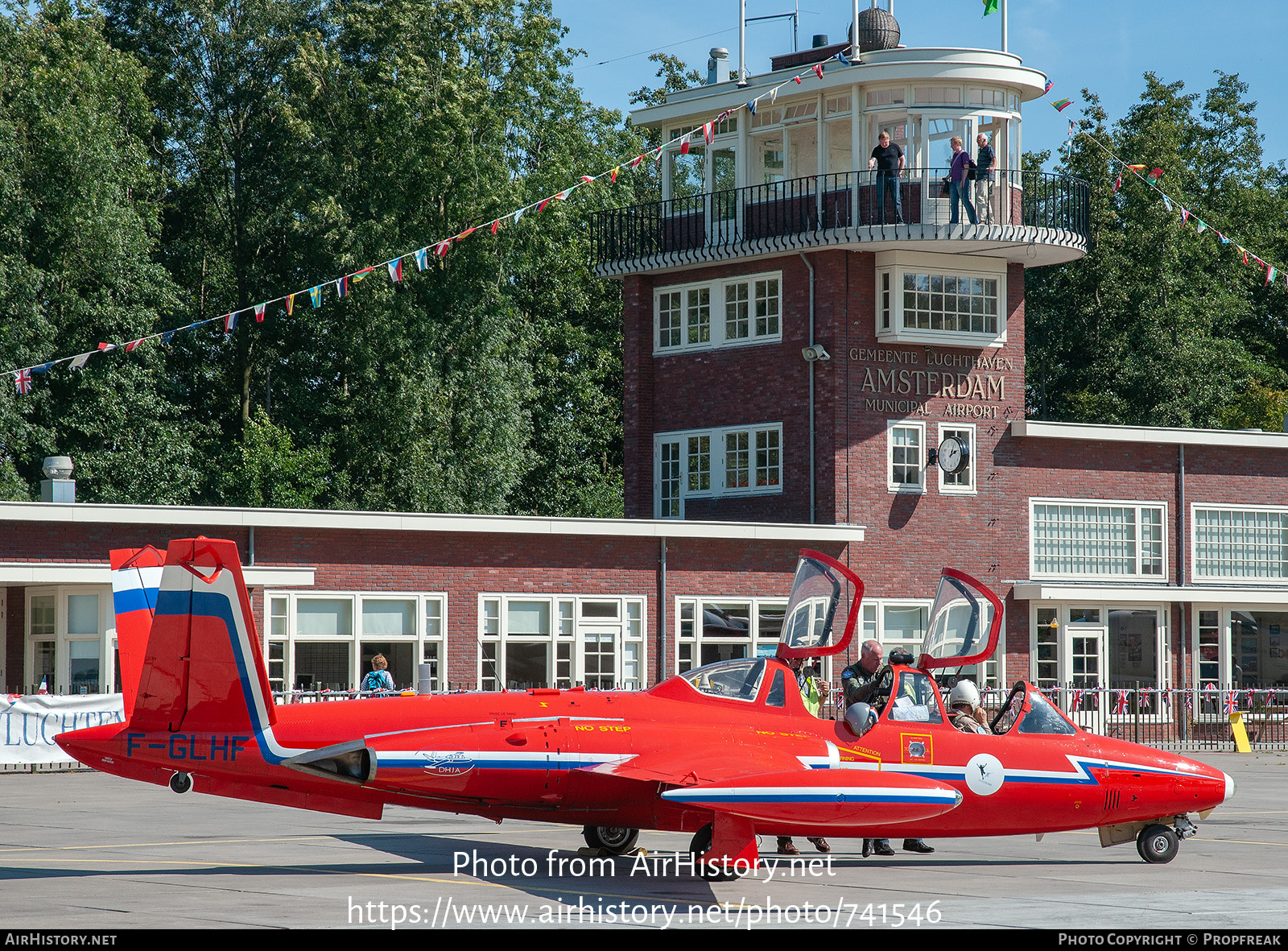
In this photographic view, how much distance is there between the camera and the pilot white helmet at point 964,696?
1627 centimetres

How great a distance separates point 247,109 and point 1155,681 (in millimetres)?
28642

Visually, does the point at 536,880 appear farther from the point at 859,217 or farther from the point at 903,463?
the point at 859,217

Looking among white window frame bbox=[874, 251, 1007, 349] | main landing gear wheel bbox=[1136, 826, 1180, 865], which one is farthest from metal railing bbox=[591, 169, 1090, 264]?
main landing gear wheel bbox=[1136, 826, 1180, 865]

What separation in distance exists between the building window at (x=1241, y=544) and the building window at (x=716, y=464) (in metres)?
A: 9.71

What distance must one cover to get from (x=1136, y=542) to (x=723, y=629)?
32.6 feet

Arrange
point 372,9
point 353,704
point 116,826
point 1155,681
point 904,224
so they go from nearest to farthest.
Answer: point 353,704 < point 116,826 < point 904,224 < point 1155,681 < point 372,9

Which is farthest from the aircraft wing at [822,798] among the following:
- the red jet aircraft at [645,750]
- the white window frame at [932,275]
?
the white window frame at [932,275]

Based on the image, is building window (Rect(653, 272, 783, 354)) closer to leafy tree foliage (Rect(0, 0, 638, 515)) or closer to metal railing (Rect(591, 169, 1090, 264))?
metal railing (Rect(591, 169, 1090, 264))

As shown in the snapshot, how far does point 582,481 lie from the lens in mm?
52625

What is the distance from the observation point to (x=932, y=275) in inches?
1332

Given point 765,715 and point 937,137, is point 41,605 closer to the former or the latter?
point 765,715

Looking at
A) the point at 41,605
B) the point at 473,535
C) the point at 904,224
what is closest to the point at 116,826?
the point at 41,605

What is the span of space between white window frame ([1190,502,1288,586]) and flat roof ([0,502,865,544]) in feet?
27.9

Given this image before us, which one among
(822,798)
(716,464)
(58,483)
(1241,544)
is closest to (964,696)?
(822,798)
